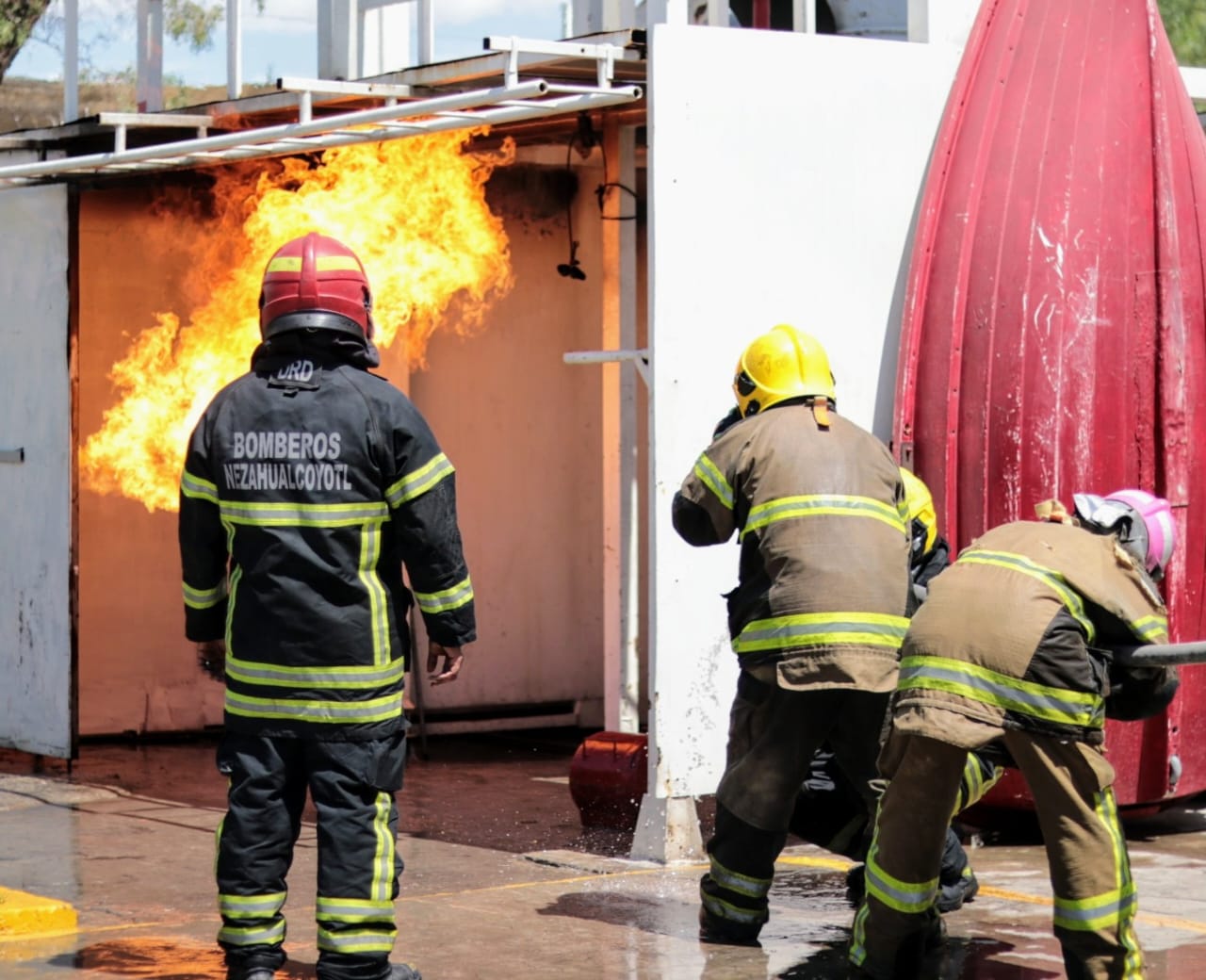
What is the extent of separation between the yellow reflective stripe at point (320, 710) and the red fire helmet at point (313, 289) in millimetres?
1015

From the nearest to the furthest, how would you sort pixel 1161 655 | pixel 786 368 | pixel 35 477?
pixel 1161 655, pixel 786 368, pixel 35 477

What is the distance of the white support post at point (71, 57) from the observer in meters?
10.3

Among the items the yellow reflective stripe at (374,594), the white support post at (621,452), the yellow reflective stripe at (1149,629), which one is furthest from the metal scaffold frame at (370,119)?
the yellow reflective stripe at (1149,629)

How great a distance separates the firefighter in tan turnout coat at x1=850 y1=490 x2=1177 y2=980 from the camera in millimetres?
5434

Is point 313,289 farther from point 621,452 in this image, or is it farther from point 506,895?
point 621,452

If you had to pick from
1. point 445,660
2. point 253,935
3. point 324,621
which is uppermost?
point 324,621

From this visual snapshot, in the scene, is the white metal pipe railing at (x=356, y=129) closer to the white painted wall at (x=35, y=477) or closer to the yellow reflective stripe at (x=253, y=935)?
the white painted wall at (x=35, y=477)

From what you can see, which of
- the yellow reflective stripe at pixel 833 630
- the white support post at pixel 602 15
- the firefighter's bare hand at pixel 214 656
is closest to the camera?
the firefighter's bare hand at pixel 214 656

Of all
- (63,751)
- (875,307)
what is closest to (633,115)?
(875,307)

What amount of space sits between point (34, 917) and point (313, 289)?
92.1 inches

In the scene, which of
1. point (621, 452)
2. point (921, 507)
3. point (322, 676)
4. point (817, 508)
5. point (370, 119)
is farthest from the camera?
point (621, 452)

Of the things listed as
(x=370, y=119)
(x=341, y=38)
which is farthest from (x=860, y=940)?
→ (x=341, y=38)

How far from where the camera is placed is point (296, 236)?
10828 mm

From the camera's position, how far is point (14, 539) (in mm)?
10750
